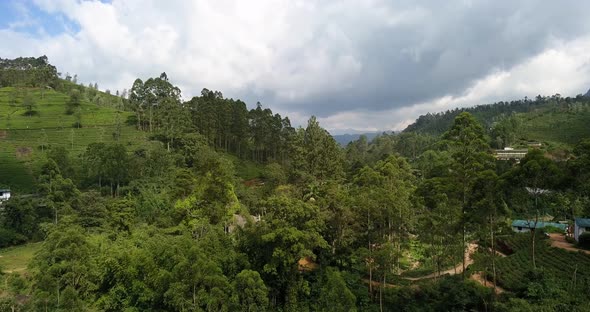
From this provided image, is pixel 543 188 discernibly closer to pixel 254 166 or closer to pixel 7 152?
pixel 254 166

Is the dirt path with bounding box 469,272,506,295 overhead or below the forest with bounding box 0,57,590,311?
below

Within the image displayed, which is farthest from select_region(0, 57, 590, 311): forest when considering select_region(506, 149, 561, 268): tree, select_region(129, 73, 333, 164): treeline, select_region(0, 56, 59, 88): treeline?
select_region(0, 56, 59, 88): treeline

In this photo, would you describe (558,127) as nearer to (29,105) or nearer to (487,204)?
(487,204)

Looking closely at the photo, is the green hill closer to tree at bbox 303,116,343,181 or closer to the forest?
the forest

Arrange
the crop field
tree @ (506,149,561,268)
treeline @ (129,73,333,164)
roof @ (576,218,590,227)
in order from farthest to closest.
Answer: treeline @ (129,73,333,164) → roof @ (576,218,590,227) → the crop field → tree @ (506,149,561,268)

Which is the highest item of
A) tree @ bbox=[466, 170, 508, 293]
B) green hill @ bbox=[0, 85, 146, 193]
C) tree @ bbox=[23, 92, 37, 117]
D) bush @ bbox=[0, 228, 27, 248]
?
tree @ bbox=[23, 92, 37, 117]

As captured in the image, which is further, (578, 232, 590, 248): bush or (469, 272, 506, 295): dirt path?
(578, 232, 590, 248): bush

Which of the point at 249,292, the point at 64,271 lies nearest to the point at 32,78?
the point at 64,271
